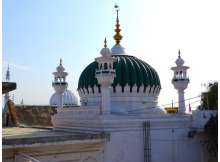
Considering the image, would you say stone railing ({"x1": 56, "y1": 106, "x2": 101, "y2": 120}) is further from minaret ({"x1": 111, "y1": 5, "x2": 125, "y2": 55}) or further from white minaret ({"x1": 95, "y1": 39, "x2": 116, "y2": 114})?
minaret ({"x1": 111, "y1": 5, "x2": 125, "y2": 55})

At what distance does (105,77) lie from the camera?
28.5ft

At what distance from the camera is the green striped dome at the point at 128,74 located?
9.98 m

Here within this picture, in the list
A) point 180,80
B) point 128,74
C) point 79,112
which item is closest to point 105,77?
point 79,112

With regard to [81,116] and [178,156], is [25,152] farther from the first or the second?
[178,156]

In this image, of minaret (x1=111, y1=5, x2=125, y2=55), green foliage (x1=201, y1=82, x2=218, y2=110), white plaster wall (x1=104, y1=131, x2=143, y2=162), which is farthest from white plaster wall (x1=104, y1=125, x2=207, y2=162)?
minaret (x1=111, y1=5, x2=125, y2=55)

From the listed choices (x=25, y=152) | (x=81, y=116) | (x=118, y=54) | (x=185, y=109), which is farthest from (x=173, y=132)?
(x=25, y=152)

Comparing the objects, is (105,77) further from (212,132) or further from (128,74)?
(212,132)

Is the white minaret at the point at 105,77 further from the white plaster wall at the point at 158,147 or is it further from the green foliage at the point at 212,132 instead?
the green foliage at the point at 212,132

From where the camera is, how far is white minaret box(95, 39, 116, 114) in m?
8.65

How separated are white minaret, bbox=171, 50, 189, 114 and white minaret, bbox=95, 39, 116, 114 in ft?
8.52

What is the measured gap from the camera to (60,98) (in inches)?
461

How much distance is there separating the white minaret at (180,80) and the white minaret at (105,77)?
2.60m

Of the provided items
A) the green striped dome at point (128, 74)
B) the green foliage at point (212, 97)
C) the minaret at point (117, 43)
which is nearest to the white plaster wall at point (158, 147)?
the green striped dome at point (128, 74)

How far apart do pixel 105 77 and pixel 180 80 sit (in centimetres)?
288
